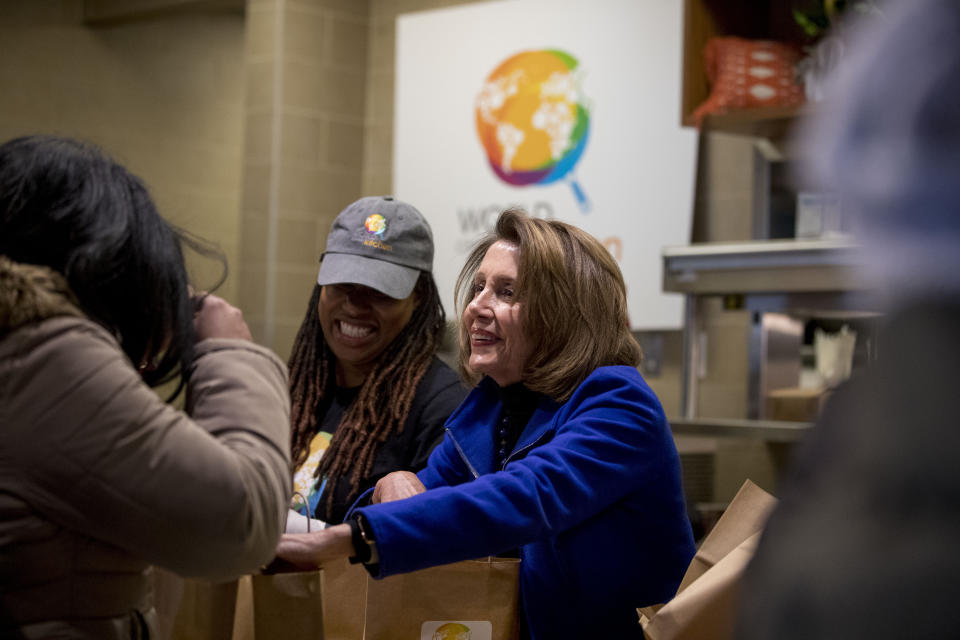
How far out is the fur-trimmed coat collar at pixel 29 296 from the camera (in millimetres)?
995

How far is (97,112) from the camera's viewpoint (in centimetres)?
596

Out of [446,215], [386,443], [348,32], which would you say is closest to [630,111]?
[446,215]

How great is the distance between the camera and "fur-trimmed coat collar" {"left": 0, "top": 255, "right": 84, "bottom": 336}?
995mm

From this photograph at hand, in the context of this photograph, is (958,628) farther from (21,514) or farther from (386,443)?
(386,443)

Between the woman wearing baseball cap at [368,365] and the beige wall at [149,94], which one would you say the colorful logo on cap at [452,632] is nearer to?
the woman wearing baseball cap at [368,365]

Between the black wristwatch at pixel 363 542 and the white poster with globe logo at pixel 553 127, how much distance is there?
294 cm

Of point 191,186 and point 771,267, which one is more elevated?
point 191,186

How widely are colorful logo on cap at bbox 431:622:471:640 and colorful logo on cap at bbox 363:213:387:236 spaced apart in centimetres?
97

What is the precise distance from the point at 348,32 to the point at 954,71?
4868mm

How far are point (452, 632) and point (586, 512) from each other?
0.83ft

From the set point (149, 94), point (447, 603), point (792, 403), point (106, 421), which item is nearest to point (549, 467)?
point (447, 603)

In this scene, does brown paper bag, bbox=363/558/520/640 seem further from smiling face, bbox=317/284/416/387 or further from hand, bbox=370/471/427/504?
smiling face, bbox=317/284/416/387

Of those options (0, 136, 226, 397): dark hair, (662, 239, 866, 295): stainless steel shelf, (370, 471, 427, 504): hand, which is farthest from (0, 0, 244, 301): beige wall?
(0, 136, 226, 397): dark hair

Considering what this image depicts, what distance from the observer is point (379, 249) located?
220 centimetres
